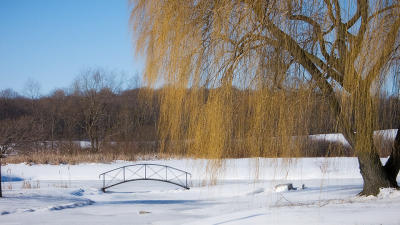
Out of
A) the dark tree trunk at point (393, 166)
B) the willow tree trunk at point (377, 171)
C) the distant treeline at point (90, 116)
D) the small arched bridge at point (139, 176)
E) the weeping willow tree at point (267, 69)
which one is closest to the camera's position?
the weeping willow tree at point (267, 69)

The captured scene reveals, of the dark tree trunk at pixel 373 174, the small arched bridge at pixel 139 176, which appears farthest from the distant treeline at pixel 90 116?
the dark tree trunk at pixel 373 174

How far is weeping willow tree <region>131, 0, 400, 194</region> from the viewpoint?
12.8 ft

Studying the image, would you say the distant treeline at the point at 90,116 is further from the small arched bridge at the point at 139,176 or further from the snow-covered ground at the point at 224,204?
the snow-covered ground at the point at 224,204

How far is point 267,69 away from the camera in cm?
393

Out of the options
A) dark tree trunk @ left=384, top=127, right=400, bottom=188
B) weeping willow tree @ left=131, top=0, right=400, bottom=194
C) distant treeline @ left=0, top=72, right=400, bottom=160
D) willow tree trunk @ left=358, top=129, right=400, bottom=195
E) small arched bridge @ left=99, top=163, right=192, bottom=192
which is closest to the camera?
weeping willow tree @ left=131, top=0, right=400, bottom=194

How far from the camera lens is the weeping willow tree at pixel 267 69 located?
12.8 ft

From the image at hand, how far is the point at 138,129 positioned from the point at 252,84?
20.6m

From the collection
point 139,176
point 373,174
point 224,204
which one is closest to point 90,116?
point 139,176

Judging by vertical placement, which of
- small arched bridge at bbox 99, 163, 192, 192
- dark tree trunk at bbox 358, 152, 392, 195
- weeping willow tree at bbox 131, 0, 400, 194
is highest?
weeping willow tree at bbox 131, 0, 400, 194

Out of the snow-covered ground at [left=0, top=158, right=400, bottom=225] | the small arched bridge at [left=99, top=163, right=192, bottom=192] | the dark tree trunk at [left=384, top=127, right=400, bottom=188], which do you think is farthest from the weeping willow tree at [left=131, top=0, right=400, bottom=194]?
the small arched bridge at [left=99, top=163, right=192, bottom=192]

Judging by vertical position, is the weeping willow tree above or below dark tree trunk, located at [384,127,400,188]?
above

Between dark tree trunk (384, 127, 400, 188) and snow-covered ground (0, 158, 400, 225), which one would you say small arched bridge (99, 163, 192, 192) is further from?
dark tree trunk (384, 127, 400, 188)

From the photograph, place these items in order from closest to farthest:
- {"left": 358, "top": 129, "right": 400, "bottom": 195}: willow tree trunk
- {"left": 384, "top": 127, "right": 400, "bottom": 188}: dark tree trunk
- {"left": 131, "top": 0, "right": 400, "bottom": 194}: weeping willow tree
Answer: {"left": 131, "top": 0, "right": 400, "bottom": 194}: weeping willow tree, {"left": 358, "top": 129, "right": 400, "bottom": 195}: willow tree trunk, {"left": 384, "top": 127, "right": 400, "bottom": 188}: dark tree trunk

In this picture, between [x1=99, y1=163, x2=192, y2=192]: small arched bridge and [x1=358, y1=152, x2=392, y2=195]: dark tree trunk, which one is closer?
[x1=358, y1=152, x2=392, y2=195]: dark tree trunk
